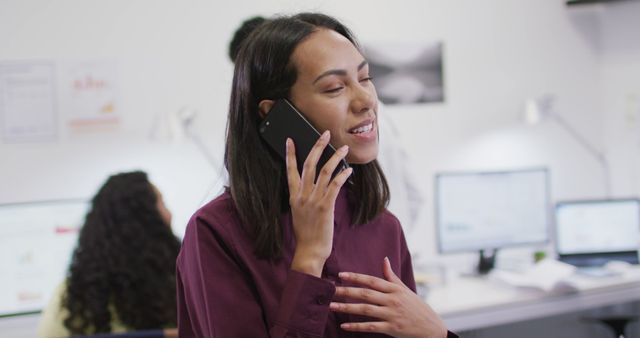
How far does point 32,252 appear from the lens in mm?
2463

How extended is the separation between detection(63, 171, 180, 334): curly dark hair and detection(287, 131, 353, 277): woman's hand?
1.16 metres

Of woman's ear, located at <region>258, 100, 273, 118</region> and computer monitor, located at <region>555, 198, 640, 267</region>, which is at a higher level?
woman's ear, located at <region>258, 100, 273, 118</region>

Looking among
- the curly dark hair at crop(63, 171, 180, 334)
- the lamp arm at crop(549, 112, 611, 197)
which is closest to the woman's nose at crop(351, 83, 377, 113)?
the curly dark hair at crop(63, 171, 180, 334)

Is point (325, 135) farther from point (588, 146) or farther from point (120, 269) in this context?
point (588, 146)

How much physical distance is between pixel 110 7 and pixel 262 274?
237cm

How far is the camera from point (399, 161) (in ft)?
7.35

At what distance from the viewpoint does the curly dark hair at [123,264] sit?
1884 millimetres

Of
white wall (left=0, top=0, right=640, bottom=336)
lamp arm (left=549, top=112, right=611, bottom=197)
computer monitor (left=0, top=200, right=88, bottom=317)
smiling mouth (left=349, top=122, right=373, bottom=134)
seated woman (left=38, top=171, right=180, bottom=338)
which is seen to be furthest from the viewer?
lamp arm (left=549, top=112, right=611, bottom=197)

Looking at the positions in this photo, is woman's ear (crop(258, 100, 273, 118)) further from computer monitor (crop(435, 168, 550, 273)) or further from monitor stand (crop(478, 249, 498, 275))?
monitor stand (crop(478, 249, 498, 275))

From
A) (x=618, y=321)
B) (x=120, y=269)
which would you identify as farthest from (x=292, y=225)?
(x=618, y=321)

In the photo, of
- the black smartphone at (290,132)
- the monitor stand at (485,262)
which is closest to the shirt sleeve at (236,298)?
the black smartphone at (290,132)

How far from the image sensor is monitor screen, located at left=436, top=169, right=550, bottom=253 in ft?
10.1

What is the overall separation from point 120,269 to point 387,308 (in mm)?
1240

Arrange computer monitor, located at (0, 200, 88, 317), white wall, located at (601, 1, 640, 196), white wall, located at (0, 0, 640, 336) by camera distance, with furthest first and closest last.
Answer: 1. white wall, located at (601, 1, 640, 196)
2. white wall, located at (0, 0, 640, 336)
3. computer monitor, located at (0, 200, 88, 317)
